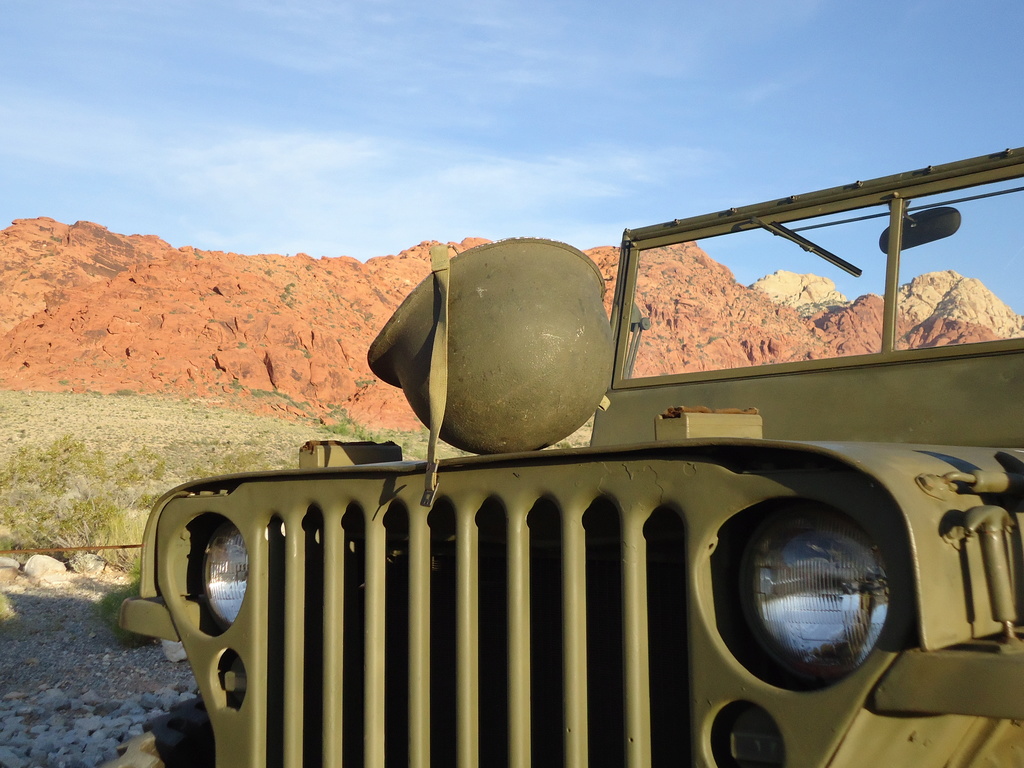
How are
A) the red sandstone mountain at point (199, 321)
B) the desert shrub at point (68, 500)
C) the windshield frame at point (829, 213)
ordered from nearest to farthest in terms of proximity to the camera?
the windshield frame at point (829, 213) < the desert shrub at point (68, 500) < the red sandstone mountain at point (199, 321)

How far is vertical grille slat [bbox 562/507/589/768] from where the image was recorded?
1771 millimetres

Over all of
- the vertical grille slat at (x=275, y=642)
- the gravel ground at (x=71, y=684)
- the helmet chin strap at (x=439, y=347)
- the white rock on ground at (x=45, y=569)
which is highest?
the helmet chin strap at (x=439, y=347)

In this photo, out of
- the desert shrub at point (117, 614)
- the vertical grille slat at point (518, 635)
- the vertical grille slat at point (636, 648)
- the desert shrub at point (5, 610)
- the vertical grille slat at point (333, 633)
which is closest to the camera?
the vertical grille slat at point (636, 648)

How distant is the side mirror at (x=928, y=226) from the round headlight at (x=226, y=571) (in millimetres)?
2298

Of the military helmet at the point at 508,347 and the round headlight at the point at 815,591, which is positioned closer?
the round headlight at the point at 815,591

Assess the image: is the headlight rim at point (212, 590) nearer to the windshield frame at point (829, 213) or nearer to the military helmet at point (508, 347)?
the military helmet at point (508, 347)

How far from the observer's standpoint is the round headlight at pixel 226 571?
240 cm

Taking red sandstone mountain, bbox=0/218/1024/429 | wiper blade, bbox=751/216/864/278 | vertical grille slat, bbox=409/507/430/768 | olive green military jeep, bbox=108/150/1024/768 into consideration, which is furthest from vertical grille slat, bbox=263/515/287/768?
red sandstone mountain, bbox=0/218/1024/429

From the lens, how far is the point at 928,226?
3236mm

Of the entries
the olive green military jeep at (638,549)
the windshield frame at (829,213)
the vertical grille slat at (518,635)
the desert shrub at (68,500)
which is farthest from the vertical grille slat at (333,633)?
the desert shrub at (68,500)

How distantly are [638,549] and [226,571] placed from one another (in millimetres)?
1189

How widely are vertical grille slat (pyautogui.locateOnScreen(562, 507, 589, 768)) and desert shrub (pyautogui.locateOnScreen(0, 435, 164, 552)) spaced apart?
9604 millimetres

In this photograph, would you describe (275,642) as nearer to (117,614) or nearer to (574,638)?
(574,638)

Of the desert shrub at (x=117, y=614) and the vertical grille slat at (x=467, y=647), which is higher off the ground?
the vertical grille slat at (x=467, y=647)
